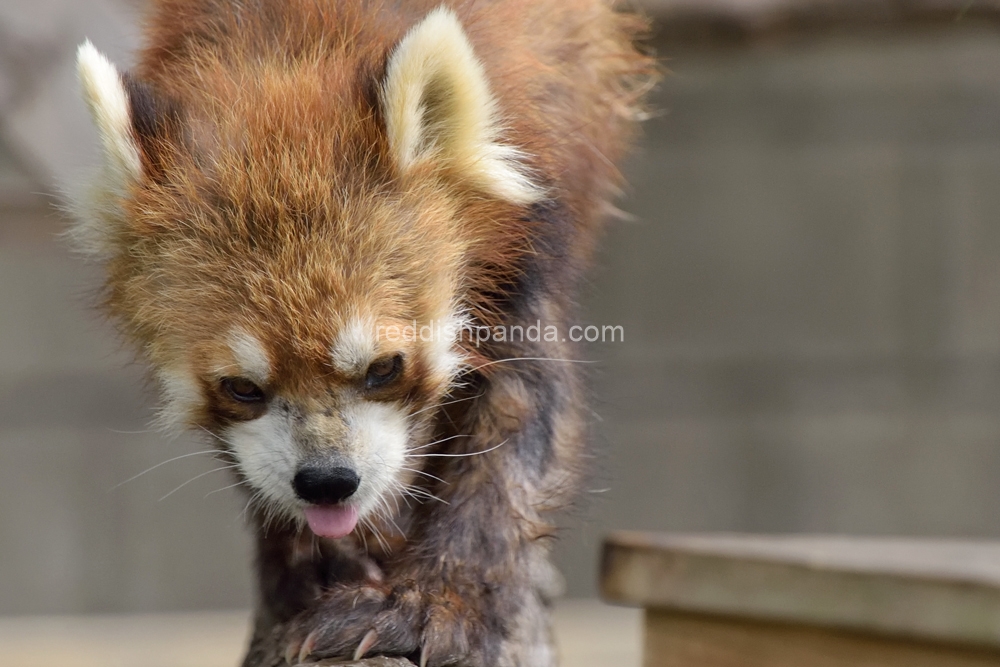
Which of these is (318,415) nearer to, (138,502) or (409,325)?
(409,325)

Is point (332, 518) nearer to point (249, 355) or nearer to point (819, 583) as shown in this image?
point (249, 355)

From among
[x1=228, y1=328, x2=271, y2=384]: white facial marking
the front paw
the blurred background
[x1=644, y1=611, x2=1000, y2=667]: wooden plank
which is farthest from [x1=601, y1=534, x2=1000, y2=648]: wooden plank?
the blurred background

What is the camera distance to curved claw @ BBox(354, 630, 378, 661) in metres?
2.60

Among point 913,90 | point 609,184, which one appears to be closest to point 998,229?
point 913,90

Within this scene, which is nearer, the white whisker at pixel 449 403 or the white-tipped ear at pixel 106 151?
the white-tipped ear at pixel 106 151

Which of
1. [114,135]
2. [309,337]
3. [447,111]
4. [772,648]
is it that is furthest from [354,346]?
[772,648]

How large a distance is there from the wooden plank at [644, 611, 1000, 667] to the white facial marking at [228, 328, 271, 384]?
160 centimetres

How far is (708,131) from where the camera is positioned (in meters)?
6.96

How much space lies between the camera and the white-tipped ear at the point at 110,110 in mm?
2385

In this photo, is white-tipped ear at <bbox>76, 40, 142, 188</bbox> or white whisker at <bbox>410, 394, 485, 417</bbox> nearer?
white-tipped ear at <bbox>76, 40, 142, 188</bbox>

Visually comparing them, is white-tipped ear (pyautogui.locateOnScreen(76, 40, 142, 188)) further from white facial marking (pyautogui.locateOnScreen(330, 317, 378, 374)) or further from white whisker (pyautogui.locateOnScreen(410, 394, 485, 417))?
white whisker (pyautogui.locateOnScreen(410, 394, 485, 417))


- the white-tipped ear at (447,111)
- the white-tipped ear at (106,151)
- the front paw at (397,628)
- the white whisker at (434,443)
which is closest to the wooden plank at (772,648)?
the front paw at (397,628)

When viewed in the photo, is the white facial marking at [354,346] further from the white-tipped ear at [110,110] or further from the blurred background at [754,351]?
the blurred background at [754,351]

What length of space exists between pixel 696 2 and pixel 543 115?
7.09 feet
